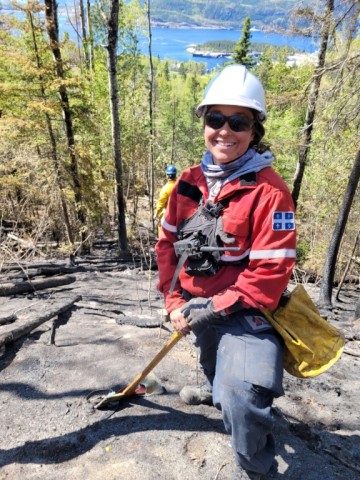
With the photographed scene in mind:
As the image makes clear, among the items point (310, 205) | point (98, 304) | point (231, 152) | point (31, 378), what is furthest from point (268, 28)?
point (31, 378)

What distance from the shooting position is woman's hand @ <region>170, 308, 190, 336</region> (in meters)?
2.33

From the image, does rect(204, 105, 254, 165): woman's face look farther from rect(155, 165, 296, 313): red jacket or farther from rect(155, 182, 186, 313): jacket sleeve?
rect(155, 182, 186, 313): jacket sleeve

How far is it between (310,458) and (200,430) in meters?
0.87

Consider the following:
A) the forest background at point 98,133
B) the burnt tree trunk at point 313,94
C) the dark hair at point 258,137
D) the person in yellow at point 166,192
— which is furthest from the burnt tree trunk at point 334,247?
the dark hair at point 258,137

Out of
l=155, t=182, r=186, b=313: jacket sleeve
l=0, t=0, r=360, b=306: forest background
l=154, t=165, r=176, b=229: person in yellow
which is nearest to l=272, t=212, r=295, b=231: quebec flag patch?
l=155, t=182, r=186, b=313: jacket sleeve

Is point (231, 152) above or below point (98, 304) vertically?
above

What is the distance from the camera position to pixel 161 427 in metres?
2.87

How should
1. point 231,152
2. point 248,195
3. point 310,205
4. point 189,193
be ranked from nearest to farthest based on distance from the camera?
point 248,195 → point 231,152 → point 189,193 → point 310,205

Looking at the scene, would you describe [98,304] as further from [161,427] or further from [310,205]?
[310,205]

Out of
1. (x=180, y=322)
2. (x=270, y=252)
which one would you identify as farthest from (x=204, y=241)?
(x=180, y=322)

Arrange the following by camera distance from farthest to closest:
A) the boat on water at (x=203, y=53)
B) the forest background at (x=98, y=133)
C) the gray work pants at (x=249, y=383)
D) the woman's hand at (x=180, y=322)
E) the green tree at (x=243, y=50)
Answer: the boat on water at (x=203, y=53) < the green tree at (x=243, y=50) < the forest background at (x=98, y=133) < the woman's hand at (x=180, y=322) < the gray work pants at (x=249, y=383)

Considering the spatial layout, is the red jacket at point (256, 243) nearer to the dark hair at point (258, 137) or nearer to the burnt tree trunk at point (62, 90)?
the dark hair at point (258, 137)

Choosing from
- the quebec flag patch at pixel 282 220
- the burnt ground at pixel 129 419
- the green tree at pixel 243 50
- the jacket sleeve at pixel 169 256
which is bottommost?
the burnt ground at pixel 129 419

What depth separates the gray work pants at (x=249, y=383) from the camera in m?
1.96
